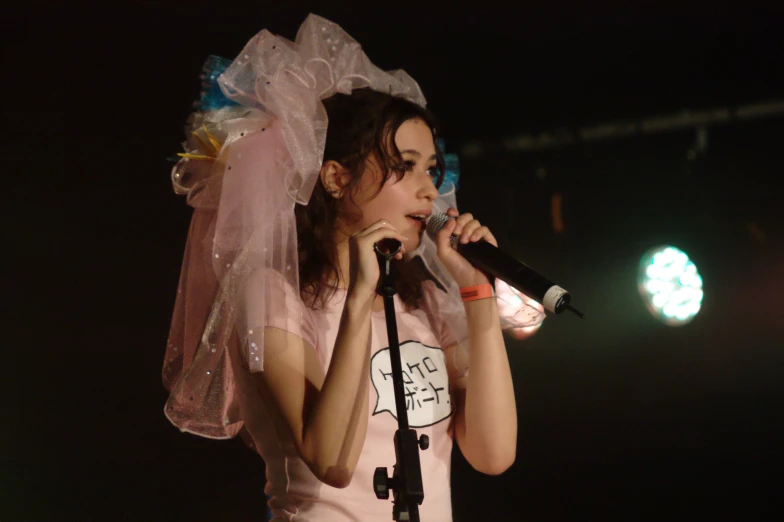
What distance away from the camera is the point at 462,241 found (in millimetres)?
1235

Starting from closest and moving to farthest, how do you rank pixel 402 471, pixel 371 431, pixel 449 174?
1. pixel 402 471
2. pixel 371 431
3. pixel 449 174

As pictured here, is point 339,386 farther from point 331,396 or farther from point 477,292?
point 477,292

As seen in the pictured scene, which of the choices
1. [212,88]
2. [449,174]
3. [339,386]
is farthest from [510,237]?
[339,386]

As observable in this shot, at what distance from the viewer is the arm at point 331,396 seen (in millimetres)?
1095

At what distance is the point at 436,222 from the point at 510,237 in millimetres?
1124

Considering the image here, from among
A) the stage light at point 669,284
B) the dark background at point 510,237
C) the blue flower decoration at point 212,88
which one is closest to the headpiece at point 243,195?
the blue flower decoration at point 212,88

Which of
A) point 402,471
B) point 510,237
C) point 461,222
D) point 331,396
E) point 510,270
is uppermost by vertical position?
point 510,237

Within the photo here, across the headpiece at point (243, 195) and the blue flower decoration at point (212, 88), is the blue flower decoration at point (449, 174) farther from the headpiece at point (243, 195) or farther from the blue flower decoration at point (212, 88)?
the blue flower decoration at point (212, 88)

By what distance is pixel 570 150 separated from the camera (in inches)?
94.3

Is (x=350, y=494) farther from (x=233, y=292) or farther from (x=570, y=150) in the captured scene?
(x=570, y=150)

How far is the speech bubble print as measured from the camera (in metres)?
1.24

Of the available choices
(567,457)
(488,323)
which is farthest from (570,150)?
(488,323)

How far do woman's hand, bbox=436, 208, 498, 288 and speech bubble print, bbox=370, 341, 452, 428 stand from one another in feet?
0.48

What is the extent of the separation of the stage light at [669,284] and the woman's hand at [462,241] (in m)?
1.24
